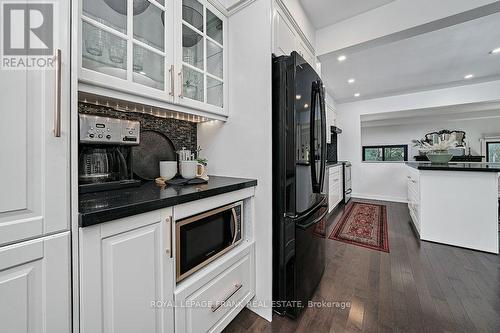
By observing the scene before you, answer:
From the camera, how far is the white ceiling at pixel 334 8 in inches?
74.2

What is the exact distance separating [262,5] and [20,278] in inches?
71.8

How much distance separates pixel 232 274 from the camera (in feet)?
4.17

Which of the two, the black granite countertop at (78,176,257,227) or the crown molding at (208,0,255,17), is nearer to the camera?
the black granite countertop at (78,176,257,227)

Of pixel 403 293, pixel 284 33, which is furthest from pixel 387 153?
pixel 284 33

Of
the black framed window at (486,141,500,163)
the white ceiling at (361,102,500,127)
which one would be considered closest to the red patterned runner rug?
the white ceiling at (361,102,500,127)

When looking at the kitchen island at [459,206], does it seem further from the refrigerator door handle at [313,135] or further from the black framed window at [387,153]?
the black framed window at [387,153]

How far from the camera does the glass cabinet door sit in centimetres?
134

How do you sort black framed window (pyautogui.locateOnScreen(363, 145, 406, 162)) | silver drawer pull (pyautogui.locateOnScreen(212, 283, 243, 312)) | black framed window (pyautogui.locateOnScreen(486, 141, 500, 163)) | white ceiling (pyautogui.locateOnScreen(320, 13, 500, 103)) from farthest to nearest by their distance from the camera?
black framed window (pyautogui.locateOnScreen(363, 145, 406, 162))
black framed window (pyautogui.locateOnScreen(486, 141, 500, 163))
white ceiling (pyautogui.locateOnScreen(320, 13, 500, 103))
silver drawer pull (pyautogui.locateOnScreen(212, 283, 243, 312))

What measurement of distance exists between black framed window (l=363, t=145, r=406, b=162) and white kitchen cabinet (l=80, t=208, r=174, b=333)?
819 cm

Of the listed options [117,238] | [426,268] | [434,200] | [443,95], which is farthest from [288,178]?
[443,95]

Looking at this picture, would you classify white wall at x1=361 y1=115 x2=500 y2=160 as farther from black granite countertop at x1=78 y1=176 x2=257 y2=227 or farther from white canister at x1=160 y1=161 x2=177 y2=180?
black granite countertop at x1=78 y1=176 x2=257 y2=227

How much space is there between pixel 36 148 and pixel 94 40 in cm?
67

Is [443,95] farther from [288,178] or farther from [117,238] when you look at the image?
[117,238]

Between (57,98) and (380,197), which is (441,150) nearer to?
(380,197)
